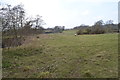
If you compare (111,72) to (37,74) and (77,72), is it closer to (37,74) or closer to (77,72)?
(77,72)

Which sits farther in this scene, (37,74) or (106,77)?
(37,74)

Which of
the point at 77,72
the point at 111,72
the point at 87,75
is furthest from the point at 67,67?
the point at 111,72

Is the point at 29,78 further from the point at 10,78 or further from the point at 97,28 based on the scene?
the point at 97,28

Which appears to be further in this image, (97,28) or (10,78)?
(97,28)

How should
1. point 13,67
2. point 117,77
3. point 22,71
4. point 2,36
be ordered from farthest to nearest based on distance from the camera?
point 2,36 → point 13,67 → point 22,71 → point 117,77

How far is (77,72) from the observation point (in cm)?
591

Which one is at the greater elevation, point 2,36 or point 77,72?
point 2,36

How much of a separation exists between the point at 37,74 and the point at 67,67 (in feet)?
4.48

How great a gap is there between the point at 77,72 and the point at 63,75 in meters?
0.58

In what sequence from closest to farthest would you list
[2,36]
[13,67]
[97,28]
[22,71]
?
1. [22,71]
2. [13,67]
3. [2,36]
4. [97,28]

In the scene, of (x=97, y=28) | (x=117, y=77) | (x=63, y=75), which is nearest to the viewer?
(x=117, y=77)

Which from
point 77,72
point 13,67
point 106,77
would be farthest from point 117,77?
→ point 13,67

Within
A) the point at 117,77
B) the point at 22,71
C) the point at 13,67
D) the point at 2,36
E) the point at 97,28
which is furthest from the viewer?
the point at 97,28

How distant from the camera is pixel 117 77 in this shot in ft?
17.3
